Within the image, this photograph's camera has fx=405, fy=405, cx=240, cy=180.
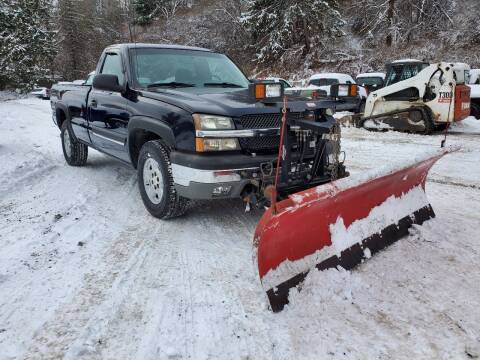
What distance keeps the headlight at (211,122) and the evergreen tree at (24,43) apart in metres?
31.7

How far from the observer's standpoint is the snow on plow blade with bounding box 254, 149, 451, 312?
2.63 meters

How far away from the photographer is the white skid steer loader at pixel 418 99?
9.95m

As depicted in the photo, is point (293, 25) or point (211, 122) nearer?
point (211, 122)

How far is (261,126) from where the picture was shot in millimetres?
3617

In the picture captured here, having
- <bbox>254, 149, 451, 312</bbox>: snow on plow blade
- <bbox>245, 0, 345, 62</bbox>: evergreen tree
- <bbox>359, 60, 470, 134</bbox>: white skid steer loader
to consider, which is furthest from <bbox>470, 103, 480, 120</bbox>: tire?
<bbox>245, 0, 345, 62</bbox>: evergreen tree

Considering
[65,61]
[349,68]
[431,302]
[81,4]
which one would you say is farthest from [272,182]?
[81,4]

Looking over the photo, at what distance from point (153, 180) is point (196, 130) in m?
1.01

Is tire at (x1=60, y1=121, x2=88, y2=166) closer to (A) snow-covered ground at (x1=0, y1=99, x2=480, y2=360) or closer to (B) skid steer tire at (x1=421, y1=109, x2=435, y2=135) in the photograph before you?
(A) snow-covered ground at (x1=0, y1=99, x2=480, y2=360)

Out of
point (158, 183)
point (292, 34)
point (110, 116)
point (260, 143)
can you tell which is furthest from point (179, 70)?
point (292, 34)

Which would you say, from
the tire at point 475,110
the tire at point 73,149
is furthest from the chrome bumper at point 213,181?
the tire at point 475,110

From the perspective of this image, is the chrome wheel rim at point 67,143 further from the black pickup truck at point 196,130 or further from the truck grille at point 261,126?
the truck grille at point 261,126

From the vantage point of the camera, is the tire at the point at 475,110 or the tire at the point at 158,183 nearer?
the tire at the point at 158,183

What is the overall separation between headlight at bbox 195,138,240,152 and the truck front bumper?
60 millimetres

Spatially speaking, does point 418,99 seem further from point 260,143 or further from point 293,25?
point 293,25
